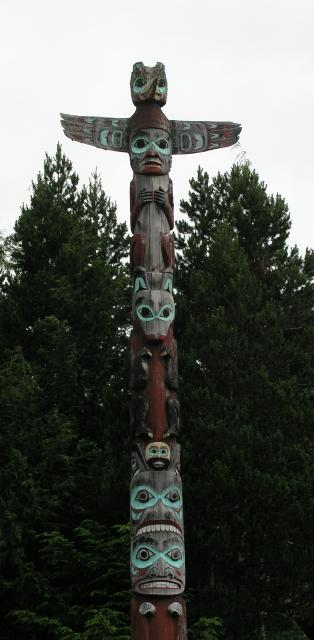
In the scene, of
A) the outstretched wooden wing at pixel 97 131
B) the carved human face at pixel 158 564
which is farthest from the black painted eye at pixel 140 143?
the carved human face at pixel 158 564

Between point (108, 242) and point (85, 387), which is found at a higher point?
point (108, 242)

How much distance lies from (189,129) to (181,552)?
5633 mm

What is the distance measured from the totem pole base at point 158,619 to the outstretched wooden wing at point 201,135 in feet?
18.7

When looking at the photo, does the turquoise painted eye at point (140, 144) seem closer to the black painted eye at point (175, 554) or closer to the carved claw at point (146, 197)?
the carved claw at point (146, 197)

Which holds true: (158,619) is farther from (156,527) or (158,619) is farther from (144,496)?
(144,496)

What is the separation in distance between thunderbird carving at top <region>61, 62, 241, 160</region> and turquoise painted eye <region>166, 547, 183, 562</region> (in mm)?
5051

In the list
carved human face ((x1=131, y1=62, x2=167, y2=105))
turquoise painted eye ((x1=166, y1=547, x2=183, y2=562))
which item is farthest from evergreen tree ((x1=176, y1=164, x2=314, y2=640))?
carved human face ((x1=131, y1=62, x2=167, y2=105))

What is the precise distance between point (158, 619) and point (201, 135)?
20.5 feet

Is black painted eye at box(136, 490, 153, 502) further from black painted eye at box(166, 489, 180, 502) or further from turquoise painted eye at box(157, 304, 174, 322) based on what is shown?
turquoise painted eye at box(157, 304, 174, 322)

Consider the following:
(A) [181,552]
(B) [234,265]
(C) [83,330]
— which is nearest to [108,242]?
(C) [83,330]

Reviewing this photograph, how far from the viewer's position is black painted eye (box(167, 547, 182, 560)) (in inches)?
311

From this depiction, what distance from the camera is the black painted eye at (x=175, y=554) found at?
7.89 meters

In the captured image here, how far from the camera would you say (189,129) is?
10758 mm

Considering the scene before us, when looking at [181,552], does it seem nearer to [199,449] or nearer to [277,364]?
[199,449]
